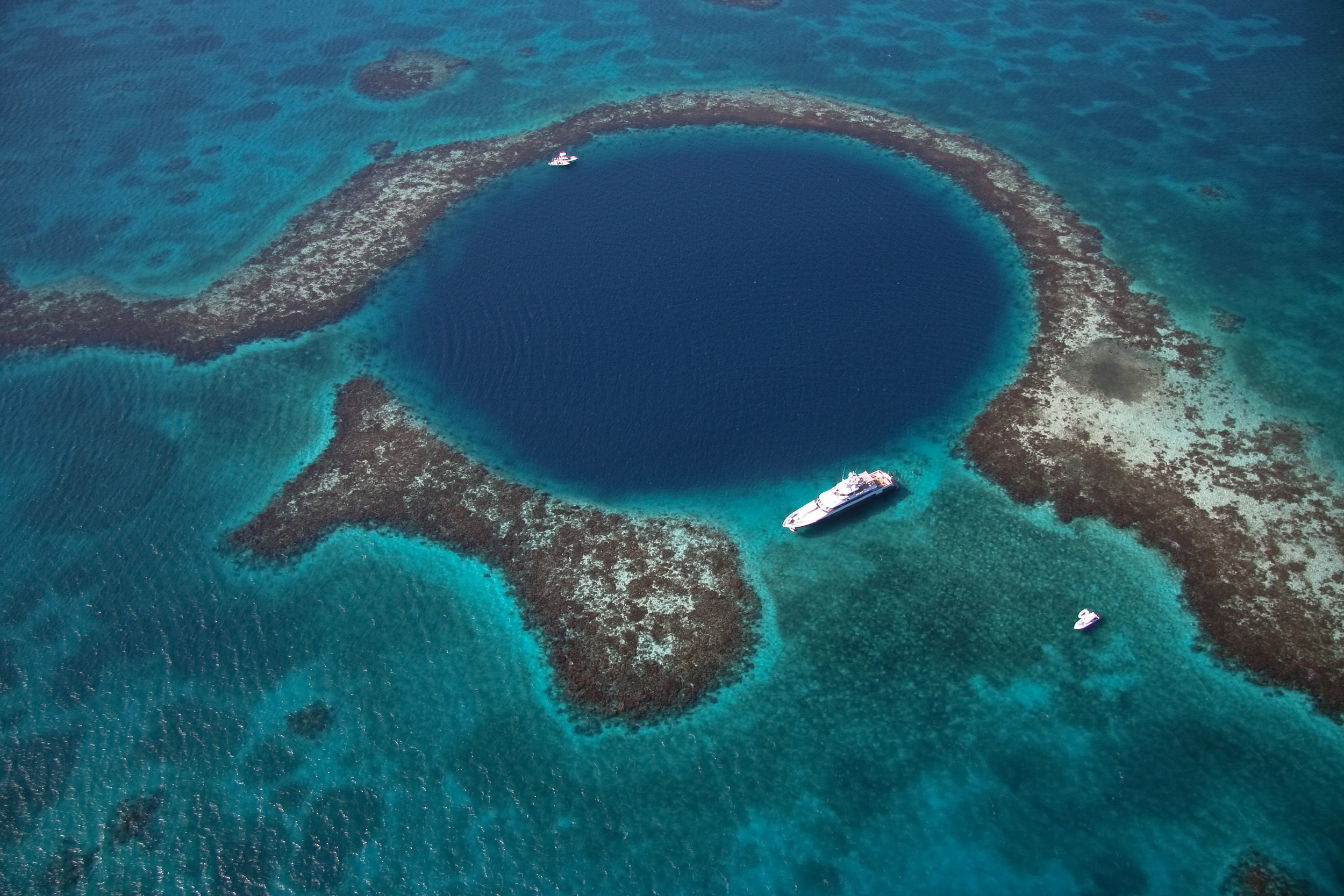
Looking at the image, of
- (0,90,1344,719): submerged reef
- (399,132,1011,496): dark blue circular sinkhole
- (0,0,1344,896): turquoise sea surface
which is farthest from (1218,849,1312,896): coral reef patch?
(399,132,1011,496): dark blue circular sinkhole

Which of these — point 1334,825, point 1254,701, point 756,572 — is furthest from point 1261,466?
point 756,572

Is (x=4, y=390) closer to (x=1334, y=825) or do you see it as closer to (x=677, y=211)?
(x=677, y=211)

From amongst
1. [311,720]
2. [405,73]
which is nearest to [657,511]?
[311,720]

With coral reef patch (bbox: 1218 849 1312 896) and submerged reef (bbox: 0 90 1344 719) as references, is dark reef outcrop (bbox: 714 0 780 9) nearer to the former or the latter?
submerged reef (bbox: 0 90 1344 719)

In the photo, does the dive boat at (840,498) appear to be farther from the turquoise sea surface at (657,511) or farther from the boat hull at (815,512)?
the turquoise sea surface at (657,511)

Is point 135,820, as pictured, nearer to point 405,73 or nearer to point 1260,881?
point 1260,881

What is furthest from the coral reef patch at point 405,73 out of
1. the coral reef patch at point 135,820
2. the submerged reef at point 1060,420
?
the coral reef patch at point 135,820
